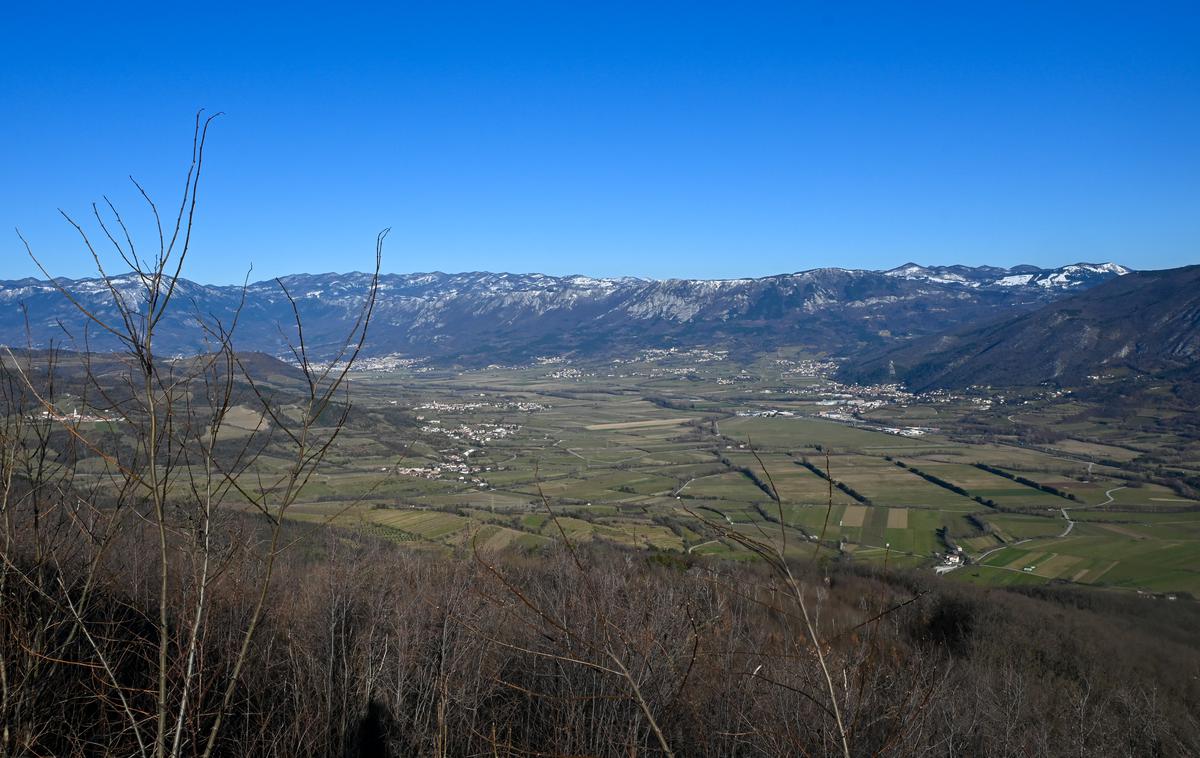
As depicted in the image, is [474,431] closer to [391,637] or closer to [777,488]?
[391,637]

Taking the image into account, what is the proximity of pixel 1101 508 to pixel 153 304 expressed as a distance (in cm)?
5107

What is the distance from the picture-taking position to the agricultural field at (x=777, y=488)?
3253 centimetres

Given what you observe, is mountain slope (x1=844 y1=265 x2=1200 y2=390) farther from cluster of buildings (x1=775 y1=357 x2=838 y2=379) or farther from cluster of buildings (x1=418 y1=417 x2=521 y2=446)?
cluster of buildings (x1=418 y1=417 x2=521 y2=446)

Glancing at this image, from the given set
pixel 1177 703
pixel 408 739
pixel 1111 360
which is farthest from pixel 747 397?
pixel 408 739

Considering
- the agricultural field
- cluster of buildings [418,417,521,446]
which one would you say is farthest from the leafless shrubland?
cluster of buildings [418,417,521,446]

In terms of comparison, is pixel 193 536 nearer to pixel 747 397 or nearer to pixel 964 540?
pixel 964 540

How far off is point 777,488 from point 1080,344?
123 m

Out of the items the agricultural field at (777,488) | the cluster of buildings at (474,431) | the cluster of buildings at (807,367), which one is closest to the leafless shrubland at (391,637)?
the agricultural field at (777,488)

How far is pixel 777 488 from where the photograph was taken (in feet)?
40.7

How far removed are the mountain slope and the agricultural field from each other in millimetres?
20154

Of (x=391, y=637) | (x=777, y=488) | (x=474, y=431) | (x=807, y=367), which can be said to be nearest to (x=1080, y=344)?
(x=807, y=367)

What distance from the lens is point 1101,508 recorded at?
41750 mm

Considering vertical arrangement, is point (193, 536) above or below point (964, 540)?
above

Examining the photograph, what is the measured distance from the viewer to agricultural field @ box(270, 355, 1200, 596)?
32.5 metres
